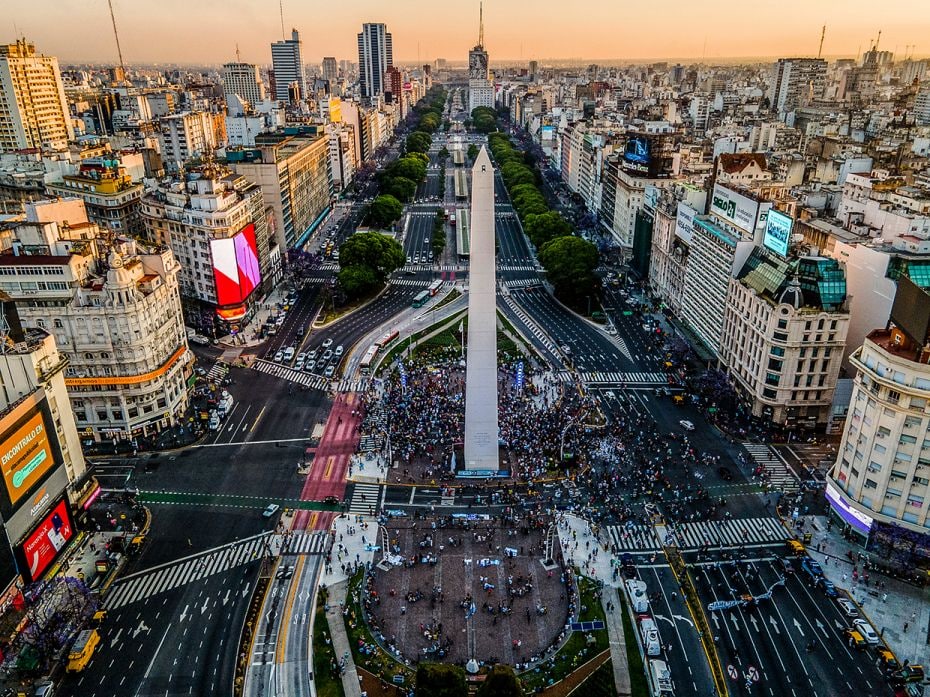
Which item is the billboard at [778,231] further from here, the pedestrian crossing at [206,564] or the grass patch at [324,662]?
the grass patch at [324,662]

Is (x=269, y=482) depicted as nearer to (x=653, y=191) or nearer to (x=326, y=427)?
(x=326, y=427)

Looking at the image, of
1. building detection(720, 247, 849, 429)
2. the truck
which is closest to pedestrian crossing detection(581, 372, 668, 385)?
building detection(720, 247, 849, 429)

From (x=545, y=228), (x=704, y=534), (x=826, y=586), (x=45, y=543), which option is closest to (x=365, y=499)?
(x=45, y=543)

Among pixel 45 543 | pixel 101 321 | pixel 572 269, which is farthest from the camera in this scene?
pixel 572 269

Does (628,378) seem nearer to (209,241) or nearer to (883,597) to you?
(883,597)

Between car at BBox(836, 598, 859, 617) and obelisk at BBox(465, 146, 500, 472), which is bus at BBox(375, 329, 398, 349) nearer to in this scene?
obelisk at BBox(465, 146, 500, 472)

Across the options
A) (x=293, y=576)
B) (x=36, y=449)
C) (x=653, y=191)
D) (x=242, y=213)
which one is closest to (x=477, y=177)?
(x=293, y=576)
